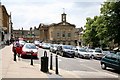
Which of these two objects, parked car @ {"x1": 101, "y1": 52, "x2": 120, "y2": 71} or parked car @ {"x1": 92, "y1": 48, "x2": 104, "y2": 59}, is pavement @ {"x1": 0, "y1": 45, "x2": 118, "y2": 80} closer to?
parked car @ {"x1": 101, "y1": 52, "x2": 120, "y2": 71}

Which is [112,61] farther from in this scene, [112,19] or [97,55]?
[112,19]

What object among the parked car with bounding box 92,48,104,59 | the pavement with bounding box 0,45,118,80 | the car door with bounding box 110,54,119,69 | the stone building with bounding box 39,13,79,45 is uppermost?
the stone building with bounding box 39,13,79,45

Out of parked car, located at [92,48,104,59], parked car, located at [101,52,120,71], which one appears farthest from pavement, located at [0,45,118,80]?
parked car, located at [92,48,104,59]

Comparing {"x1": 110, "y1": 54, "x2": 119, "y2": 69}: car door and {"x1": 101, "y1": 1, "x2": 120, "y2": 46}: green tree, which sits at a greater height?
{"x1": 101, "y1": 1, "x2": 120, "y2": 46}: green tree

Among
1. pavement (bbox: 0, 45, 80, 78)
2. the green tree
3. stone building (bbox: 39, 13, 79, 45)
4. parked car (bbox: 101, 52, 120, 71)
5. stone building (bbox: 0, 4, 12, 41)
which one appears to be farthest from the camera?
stone building (bbox: 39, 13, 79, 45)

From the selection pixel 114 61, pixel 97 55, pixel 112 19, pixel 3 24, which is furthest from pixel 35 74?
pixel 3 24

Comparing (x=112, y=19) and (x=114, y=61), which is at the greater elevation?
(x=112, y=19)

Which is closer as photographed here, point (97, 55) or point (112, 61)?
point (112, 61)

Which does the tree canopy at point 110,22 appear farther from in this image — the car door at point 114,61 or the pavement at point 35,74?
the pavement at point 35,74

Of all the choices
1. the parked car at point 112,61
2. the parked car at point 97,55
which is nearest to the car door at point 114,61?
the parked car at point 112,61

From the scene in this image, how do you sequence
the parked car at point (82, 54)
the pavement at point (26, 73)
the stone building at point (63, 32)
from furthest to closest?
1. the stone building at point (63, 32)
2. the parked car at point (82, 54)
3. the pavement at point (26, 73)

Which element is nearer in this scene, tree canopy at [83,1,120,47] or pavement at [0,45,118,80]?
pavement at [0,45,118,80]

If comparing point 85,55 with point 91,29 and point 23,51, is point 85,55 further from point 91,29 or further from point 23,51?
point 91,29

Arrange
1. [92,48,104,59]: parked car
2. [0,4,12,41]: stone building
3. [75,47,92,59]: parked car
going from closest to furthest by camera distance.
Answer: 1. [75,47,92,59]: parked car
2. [92,48,104,59]: parked car
3. [0,4,12,41]: stone building
